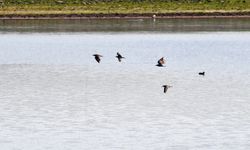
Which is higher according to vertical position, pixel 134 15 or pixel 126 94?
pixel 126 94

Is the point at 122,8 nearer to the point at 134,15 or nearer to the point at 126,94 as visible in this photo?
the point at 134,15

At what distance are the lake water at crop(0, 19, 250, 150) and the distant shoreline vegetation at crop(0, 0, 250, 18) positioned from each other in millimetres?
26521

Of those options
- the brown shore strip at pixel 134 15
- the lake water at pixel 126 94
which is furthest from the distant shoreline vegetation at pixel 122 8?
the lake water at pixel 126 94

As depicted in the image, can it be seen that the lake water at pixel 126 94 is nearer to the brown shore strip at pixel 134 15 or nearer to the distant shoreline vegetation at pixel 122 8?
the brown shore strip at pixel 134 15

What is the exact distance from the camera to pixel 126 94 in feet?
124

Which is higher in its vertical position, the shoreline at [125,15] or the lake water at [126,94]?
the lake water at [126,94]

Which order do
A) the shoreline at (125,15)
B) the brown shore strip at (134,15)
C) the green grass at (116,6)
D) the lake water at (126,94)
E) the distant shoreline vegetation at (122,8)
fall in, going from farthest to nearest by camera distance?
the green grass at (116,6)
the distant shoreline vegetation at (122,8)
the shoreline at (125,15)
the brown shore strip at (134,15)
the lake water at (126,94)

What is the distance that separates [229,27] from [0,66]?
37538 millimetres

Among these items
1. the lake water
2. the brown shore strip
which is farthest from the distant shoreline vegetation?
the lake water

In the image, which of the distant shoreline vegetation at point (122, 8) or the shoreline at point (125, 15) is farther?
the distant shoreline vegetation at point (122, 8)

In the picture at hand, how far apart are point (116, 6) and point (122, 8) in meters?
2.45

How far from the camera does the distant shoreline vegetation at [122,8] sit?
339 feet

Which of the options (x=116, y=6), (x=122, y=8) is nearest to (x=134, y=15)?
(x=122, y=8)

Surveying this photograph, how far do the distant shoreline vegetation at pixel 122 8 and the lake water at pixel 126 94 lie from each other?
26.5 metres
